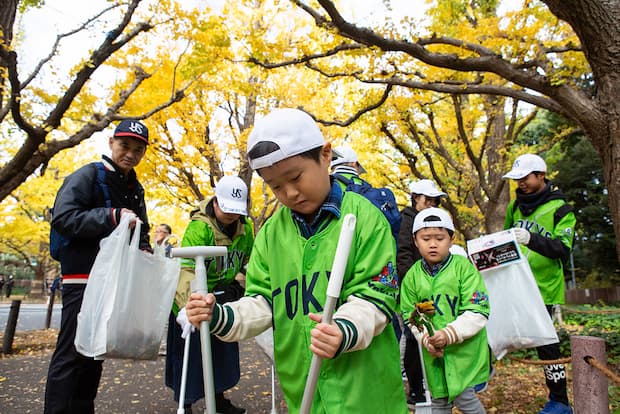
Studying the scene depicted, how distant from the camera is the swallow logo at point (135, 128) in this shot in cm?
309

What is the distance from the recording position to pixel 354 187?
288cm

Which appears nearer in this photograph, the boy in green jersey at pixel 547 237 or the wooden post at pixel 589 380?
the wooden post at pixel 589 380

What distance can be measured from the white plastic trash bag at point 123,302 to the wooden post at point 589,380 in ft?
8.15

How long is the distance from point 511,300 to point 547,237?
0.69 meters

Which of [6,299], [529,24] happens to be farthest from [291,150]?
[6,299]

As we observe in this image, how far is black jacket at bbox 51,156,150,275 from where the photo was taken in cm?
281

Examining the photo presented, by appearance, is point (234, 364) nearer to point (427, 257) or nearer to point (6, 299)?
point (427, 257)

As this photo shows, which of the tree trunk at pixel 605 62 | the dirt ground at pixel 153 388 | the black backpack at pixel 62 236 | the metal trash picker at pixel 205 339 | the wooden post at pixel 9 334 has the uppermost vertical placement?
the tree trunk at pixel 605 62

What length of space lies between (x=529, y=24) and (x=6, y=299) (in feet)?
90.0

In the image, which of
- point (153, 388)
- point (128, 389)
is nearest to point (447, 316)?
point (153, 388)

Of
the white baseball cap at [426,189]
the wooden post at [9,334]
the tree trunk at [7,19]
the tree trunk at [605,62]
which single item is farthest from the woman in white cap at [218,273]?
the tree trunk at [7,19]

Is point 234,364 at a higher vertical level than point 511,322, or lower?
lower

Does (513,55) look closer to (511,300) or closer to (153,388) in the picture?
(511,300)

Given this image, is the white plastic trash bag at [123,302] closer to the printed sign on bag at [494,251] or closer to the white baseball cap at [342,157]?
the white baseball cap at [342,157]
